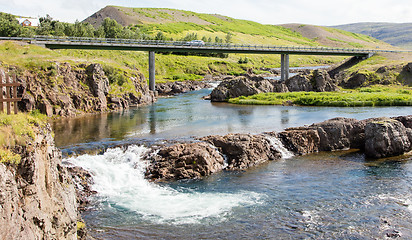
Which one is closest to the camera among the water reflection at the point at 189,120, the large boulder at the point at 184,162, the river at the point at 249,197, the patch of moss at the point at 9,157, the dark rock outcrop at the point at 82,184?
the patch of moss at the point at 9,157

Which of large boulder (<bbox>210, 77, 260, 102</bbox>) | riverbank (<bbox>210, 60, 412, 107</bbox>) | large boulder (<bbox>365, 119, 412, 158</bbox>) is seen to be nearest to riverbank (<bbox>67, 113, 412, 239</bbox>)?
large boulder (<bbox>365, 119, 412, 158</bbox>)

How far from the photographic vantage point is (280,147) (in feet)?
133

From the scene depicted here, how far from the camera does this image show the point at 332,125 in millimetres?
43125

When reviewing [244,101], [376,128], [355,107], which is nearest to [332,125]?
[376,128]

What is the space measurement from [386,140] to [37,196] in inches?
1365

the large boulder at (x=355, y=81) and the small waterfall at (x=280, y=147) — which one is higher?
the large boulder at (x=355, y=81)

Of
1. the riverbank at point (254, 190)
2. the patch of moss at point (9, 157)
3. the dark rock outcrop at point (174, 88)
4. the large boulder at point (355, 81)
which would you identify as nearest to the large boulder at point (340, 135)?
the riverbank at point (254, 190)

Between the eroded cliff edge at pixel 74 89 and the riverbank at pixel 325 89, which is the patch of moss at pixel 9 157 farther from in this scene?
the riverbank at pixel 325 89

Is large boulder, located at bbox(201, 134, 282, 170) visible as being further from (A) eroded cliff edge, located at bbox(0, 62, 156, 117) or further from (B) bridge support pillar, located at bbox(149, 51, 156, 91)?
(B) bridge support pillar, located at bbox(149, 51, 156, 91)

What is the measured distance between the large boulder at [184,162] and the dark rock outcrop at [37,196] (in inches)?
584

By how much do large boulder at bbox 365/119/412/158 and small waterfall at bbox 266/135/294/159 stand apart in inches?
320

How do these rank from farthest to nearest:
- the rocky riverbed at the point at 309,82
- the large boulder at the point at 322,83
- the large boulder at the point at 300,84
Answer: the large boulder at the point at 300,84 < the large boulder at the point at 322,83 < the rocky riverbed at the point at 309,82

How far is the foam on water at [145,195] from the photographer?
81.8ft

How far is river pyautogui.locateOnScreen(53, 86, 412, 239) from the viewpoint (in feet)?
73.2
